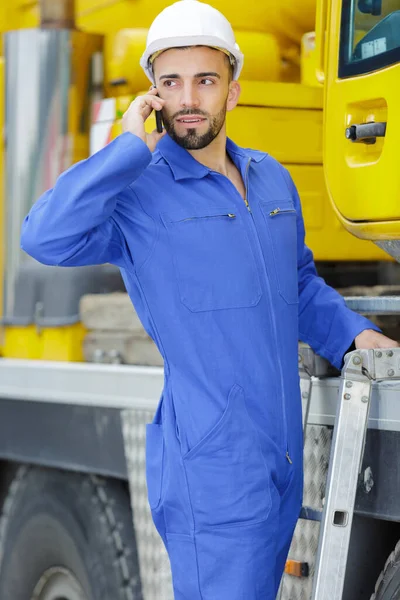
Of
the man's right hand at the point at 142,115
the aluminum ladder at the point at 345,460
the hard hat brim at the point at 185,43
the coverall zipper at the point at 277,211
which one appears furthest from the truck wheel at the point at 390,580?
the hard hat brim at the point at 185,43

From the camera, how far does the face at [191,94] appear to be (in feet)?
8.43

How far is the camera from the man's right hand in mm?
2516

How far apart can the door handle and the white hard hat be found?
13.5 inches

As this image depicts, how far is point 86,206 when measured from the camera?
2410 millimetres

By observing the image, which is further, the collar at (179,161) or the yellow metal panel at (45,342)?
the yellow metal panel at (45,342)

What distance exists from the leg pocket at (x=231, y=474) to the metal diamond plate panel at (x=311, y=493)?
0.88 feet

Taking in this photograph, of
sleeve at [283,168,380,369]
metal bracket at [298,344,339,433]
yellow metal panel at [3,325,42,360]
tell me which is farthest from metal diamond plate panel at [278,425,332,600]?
yellow metal panel at [3,325,42,360]

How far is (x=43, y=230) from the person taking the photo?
8.06ft

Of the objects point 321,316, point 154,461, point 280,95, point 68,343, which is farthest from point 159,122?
point 68,343

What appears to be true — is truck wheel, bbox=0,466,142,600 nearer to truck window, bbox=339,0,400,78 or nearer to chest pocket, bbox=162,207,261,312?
chest pocket, bbox=162,207,261,312

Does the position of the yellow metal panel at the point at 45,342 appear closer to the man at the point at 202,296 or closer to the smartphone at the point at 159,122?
the man at the point at 202,296

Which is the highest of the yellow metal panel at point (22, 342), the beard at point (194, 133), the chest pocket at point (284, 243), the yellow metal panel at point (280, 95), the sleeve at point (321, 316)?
the yellow metal panel at point (280, 95)

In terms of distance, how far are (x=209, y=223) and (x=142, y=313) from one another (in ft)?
0.84

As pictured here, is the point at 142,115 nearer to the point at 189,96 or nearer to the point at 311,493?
the point at 189,96
